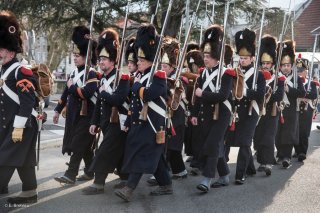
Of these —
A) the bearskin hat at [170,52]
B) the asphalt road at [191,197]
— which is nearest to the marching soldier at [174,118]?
the bearskin hat at [170,52]

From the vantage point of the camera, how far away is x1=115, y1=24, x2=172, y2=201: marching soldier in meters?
5.77

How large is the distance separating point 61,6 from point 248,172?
40.0 feet

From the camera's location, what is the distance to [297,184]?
282 inches

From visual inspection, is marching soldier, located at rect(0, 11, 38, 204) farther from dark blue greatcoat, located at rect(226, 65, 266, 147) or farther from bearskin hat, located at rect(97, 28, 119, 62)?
dark blue greatcoat, located at rect(226, 65, 266, 147)

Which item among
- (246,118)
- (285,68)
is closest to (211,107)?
(246,118)

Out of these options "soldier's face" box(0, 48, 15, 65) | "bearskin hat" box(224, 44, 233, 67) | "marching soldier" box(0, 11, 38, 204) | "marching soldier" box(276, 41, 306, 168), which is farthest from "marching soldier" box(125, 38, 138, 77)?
"marching soldier" box(276, 41, 306, 168)

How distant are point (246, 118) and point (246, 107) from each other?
6.0 inches

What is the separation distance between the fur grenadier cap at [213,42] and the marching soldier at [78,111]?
1.47m

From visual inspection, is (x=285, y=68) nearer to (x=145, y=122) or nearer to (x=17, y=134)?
(x=145, y=122)

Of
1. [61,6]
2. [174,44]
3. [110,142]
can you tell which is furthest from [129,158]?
[61,6]

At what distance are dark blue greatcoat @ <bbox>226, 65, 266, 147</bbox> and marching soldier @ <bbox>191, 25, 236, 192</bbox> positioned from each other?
0.38 meters

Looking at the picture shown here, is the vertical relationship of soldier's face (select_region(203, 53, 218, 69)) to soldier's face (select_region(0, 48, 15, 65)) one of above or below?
above

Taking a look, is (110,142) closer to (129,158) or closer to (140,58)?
(129,158)

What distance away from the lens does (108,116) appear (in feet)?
20.9
